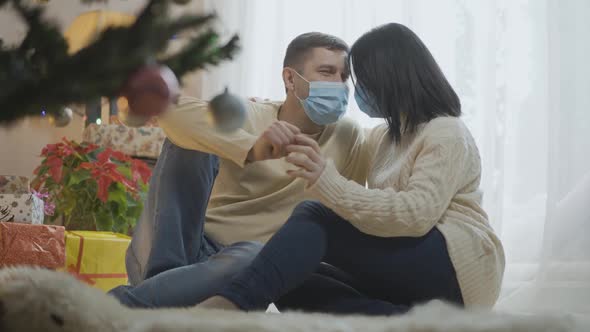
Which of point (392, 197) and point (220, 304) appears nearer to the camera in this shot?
point (220, 304)

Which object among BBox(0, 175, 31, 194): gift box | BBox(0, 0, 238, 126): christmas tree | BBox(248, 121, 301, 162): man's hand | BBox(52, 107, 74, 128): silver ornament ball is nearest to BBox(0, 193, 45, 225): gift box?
BBox(0, 175, 31, 194): gift box

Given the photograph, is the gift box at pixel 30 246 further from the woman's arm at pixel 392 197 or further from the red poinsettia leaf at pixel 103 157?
the woman's arm at pixel 392 197

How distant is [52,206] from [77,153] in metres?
0.24

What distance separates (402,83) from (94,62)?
0.90m

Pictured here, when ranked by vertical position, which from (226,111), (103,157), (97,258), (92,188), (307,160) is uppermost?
(226,111)

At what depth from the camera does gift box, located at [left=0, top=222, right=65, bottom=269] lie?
173 cm

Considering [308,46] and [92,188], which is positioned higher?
[308,46]

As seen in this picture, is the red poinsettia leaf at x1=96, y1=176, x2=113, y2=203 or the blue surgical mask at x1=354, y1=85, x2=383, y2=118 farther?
the red poinsettia leaf at x1=96, y1=176, x2=113, y2=203

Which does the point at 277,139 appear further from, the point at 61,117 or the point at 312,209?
the point at 61,117

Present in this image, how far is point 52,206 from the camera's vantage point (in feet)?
6.89

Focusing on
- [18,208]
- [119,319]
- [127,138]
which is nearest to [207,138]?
[119,319]

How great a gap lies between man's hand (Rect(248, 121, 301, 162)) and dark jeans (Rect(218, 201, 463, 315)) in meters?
0.11

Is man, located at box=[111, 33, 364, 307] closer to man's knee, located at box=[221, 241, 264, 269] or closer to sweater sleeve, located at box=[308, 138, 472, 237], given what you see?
man's knee, located at box=[221, 241, 264, 269]

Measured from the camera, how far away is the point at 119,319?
23.4 inches
